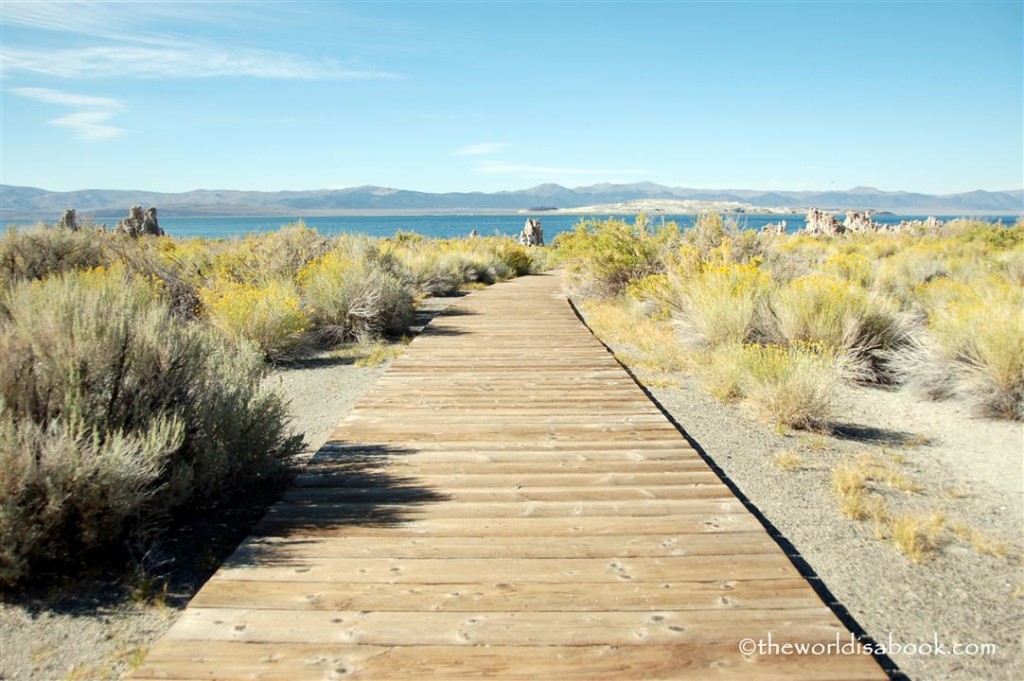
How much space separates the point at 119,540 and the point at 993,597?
4.84 m

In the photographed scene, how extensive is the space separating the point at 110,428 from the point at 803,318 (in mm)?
8254

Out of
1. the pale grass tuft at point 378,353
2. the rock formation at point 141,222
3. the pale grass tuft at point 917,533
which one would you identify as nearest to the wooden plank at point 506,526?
the pale grass tuft at point 917,533

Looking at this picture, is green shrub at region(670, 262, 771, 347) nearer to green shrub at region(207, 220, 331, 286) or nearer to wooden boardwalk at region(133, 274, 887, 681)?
wooden boardwalk at region(133, 274, 887, 681)

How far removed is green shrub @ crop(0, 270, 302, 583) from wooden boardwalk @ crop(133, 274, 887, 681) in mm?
551

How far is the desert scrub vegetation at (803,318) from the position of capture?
6.66m

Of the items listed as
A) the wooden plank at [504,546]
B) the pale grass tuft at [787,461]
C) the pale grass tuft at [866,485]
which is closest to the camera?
the wooden plank at [504,546]

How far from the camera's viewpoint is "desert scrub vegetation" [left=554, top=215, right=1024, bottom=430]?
666cm

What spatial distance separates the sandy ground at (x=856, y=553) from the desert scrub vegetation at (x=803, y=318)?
0.42 metres

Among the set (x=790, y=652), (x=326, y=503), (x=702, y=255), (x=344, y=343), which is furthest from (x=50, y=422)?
(x=702, y=255)

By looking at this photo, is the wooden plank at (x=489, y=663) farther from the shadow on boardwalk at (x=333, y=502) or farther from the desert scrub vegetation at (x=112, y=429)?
the desert scrub vegetation at (x=112, y=429)

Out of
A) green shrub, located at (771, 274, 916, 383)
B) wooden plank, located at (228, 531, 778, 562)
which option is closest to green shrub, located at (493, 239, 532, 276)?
green shrub, located at (771, 274, 916, 383)

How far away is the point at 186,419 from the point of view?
4.04 m

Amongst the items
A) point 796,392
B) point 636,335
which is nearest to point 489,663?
point 796,392

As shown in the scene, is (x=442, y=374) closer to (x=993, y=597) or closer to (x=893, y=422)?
(x=893, y=422)
